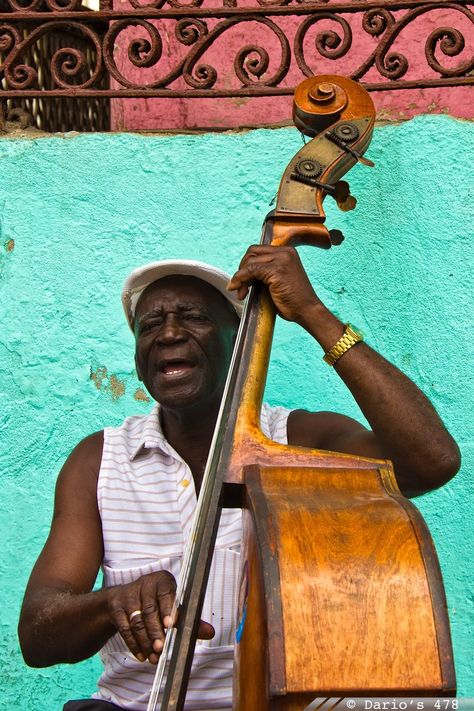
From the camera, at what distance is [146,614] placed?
1475mm

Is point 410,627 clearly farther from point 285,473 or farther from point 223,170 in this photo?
point 223,170

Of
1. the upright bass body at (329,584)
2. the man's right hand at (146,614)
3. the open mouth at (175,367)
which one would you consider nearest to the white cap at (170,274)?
the open mouth at (175,367)

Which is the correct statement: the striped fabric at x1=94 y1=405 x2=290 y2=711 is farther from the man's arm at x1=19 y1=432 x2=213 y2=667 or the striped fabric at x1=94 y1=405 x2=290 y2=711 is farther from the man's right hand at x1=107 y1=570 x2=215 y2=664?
the man's right hand at x1=107 y1=570 x2=215 y2=664

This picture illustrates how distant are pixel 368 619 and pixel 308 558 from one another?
0.11 metres

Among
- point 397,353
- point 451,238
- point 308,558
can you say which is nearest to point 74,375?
point 397,353

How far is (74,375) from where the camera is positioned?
270 centimetres

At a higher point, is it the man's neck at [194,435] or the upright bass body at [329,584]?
the man's neck at [194,435]

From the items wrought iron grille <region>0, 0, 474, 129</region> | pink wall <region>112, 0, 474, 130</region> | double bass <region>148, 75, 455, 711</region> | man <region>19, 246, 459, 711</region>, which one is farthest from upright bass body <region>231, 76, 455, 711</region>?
pink wall <region>112, 0, 474, 130</region>

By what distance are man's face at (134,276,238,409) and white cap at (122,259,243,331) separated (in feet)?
0.05

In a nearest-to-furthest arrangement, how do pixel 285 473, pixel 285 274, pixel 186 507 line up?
pixel 285 473 → pixel 285 274 → pixel 186 507

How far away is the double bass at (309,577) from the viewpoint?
3.84ft

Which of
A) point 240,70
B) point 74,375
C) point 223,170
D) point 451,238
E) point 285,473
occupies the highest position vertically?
point 240,70

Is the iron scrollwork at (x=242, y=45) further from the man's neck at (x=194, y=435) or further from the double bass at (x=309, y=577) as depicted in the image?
the double bass at (x=309, y=577)

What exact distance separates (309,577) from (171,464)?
39.7 inches
